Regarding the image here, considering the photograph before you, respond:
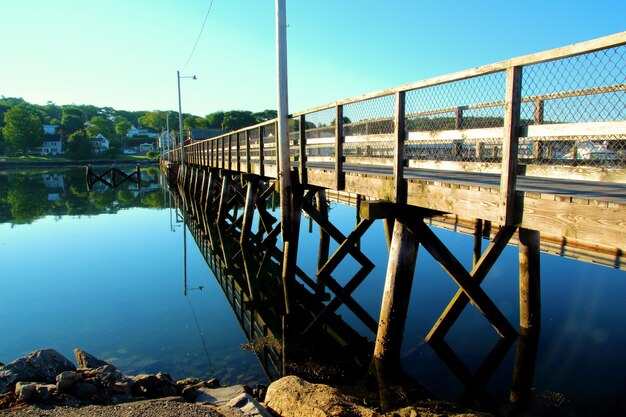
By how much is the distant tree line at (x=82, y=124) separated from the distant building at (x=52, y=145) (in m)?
3.33

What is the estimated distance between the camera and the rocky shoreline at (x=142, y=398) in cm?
364

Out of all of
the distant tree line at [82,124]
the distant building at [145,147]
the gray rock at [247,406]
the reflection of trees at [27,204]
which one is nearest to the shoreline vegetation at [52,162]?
the distant tree line at [82,124]

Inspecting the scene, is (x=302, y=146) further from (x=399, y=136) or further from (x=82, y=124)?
(x=82, y=124)

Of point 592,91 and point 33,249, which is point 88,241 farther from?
point 592,91

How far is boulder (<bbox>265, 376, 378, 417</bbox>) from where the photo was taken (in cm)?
371

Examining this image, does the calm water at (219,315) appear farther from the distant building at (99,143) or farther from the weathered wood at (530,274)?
the distant building at (99,143)

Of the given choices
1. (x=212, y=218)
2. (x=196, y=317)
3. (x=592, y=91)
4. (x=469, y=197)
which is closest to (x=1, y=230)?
(x=212, y=218)

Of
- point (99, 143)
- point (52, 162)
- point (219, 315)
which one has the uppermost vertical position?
point (99, 143)

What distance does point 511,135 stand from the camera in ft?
11.9

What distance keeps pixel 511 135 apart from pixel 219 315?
5.98 m

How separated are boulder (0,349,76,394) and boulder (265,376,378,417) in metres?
2.17

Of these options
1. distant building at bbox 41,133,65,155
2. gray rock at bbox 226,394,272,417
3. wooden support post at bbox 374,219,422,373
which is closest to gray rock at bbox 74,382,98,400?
gray rock at bbox 226,394,272,417

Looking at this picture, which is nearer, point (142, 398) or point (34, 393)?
point (34, 393)

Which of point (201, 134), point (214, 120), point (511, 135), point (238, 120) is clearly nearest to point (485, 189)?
point (511, 135)
